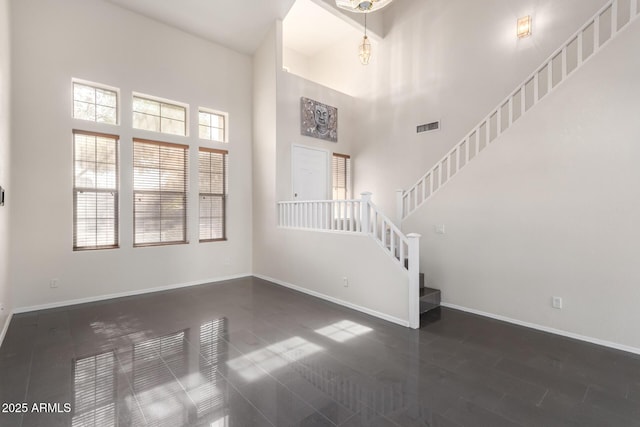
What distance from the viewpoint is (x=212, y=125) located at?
6.08m

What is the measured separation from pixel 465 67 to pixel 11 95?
6.84 m

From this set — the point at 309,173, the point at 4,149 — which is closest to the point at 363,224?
the point at 309,173

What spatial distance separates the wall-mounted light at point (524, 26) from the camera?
475 cm

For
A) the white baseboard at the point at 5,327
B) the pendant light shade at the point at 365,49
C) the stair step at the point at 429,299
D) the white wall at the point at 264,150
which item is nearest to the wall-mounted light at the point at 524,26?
the pendant light shade at the point at 365,49

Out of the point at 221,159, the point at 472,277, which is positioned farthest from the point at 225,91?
the point at 472,277

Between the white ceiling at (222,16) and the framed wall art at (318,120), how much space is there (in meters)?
1.58

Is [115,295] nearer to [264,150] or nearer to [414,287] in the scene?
[264,150]

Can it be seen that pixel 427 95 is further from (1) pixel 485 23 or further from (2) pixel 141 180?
(2) pixel 141 180

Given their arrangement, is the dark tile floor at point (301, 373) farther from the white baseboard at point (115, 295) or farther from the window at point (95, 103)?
the window at point (95, 103)

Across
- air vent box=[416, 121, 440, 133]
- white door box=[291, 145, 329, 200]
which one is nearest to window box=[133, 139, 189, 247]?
white door box=[291, 145, 329, 200]

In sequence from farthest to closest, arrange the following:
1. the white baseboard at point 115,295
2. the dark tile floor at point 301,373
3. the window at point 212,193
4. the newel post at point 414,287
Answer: the window at point 212,193 < the white baseboard at point 115,295 < the newel post at point 414,287 < the dark tile floor at point 301,373

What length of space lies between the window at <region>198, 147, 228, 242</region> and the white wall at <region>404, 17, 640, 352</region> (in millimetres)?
4283

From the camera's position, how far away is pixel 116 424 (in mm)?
2014

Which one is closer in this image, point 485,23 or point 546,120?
point 546,120
